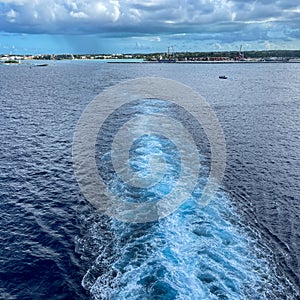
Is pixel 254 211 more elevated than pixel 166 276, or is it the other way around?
pixel 166 276

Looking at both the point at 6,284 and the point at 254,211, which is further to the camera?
the point at 254,211

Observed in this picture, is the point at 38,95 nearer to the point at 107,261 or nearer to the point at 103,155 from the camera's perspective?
the point at 103,155

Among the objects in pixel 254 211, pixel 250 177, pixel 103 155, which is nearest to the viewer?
pixel 254 211

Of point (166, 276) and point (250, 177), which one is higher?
point (166, 276)

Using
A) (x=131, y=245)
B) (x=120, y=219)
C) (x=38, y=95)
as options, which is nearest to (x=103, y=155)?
(x=120, y=219)

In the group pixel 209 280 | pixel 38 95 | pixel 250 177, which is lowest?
pixel 38 95

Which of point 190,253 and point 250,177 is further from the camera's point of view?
point 250,177

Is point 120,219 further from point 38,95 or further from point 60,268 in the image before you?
point 38,95

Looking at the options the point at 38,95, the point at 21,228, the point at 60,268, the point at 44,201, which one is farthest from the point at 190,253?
the point at 38,95

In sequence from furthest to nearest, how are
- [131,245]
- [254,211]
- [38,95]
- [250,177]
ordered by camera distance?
[38,95], [250,177], [254,211], [131,245]
